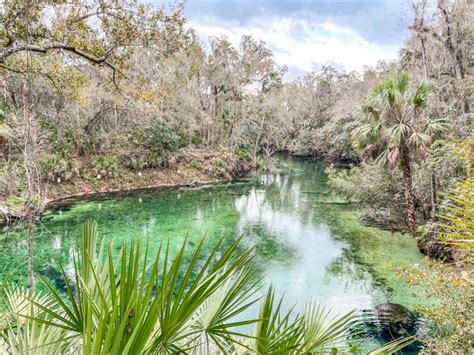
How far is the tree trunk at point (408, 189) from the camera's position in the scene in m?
8.96

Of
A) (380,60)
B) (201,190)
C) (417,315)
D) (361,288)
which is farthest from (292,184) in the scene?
(380,60)

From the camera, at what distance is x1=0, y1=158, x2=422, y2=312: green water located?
759 centimetres

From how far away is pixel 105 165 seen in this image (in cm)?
1833

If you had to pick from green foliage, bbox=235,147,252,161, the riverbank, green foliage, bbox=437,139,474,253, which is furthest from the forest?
green foliage, bbox=235,147,252,161

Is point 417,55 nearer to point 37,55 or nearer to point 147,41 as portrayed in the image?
point 147,41

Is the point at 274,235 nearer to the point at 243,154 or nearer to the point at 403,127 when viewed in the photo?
the point at 403,127

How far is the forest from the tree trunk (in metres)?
0.07

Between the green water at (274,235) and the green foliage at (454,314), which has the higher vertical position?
the green foliage at (454,314)

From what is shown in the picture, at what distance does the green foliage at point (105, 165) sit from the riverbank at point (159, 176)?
18 centimetres

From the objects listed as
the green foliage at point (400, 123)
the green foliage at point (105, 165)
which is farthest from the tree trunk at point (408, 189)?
the green foliage at point (105, 165)

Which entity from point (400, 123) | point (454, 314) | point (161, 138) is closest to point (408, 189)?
point (400, 123)

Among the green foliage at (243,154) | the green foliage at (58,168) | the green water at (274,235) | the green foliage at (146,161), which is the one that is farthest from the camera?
the green foliage at (243,154)

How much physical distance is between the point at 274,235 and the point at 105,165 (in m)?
11.8

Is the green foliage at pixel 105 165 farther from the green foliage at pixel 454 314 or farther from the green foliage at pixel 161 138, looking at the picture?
the green foliage at pixel 454 314
